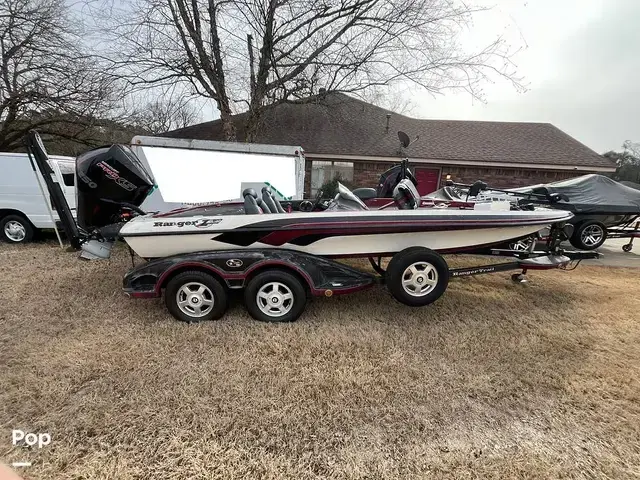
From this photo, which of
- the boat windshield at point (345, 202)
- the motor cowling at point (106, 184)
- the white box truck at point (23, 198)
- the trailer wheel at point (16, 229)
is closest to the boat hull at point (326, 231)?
the boat windshield at point (345, 202)

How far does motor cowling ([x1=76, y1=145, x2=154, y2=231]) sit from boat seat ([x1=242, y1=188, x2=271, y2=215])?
5.88 feet

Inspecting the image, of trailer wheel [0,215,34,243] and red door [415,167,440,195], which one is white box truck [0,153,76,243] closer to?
trailer wheel [0,215,34,243]

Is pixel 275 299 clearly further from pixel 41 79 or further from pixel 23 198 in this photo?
pixel 41 79

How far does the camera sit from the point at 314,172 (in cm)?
1361

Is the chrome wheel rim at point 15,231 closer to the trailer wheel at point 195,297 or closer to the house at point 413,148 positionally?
the trailer wheel at point 195,297

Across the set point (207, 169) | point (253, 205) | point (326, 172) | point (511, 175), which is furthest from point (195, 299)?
point (511, 175)

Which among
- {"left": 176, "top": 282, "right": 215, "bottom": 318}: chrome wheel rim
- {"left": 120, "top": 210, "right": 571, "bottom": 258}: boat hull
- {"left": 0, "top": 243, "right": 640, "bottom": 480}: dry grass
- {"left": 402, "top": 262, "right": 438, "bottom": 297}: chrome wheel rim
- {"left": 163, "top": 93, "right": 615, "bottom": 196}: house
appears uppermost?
{"left": 163, "top": 93, "right": 615, "bottom": 196}: house

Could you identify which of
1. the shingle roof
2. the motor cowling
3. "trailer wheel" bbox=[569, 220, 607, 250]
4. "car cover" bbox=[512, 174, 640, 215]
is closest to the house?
the shingle roof

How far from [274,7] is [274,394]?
1104 centimetres

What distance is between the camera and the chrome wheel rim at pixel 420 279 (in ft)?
10.3

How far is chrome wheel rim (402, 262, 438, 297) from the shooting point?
10.3 feet

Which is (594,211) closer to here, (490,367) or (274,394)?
(490,367)

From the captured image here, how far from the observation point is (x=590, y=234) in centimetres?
634

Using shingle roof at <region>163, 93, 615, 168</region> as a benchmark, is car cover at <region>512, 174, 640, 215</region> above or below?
below
